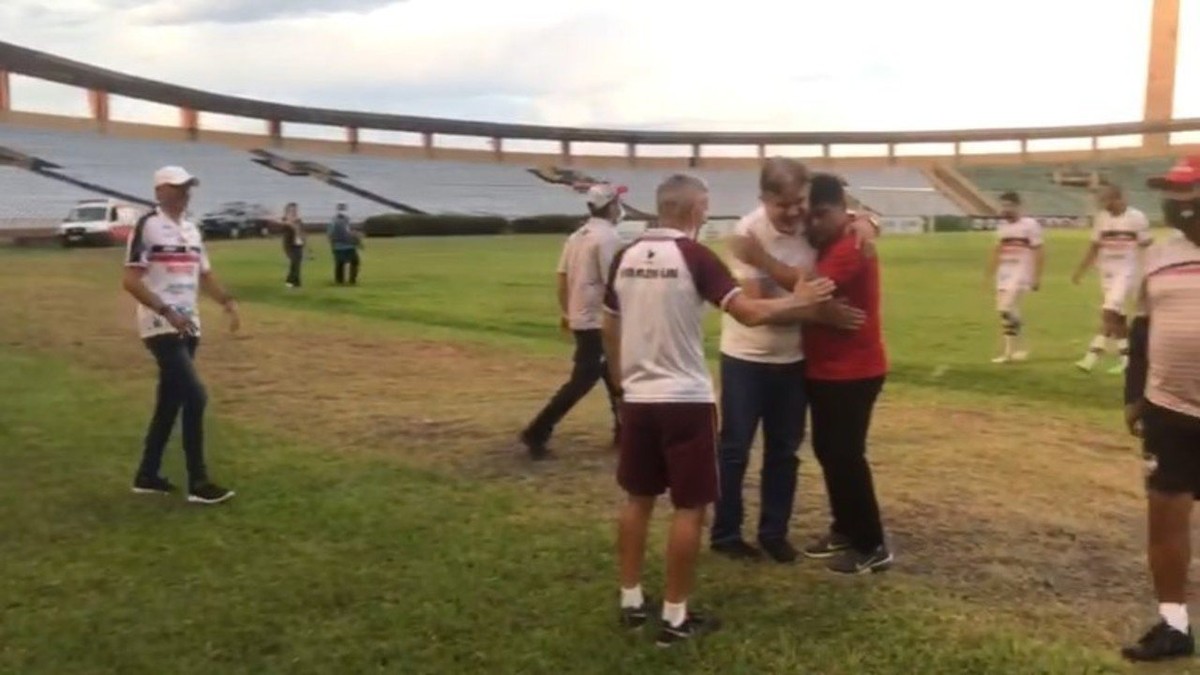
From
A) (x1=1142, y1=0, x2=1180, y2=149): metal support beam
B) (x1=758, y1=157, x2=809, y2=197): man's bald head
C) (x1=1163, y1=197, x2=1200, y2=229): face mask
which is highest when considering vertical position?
(x1=1142, y1=0, x2=1180, y2=149): metal support beam

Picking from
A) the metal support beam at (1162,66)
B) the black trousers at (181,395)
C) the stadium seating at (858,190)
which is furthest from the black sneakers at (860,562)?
the metal support beam at (1162,66)

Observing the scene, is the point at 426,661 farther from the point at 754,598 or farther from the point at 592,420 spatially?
the point at 592,420

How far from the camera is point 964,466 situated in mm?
8508

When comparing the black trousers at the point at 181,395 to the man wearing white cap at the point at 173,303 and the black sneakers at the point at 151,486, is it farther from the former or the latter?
the black sneakers at the point at 151,486

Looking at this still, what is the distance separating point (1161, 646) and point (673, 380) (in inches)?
81.9

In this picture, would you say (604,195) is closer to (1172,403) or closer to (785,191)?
(785,191)

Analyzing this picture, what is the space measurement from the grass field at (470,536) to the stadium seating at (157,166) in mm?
39039

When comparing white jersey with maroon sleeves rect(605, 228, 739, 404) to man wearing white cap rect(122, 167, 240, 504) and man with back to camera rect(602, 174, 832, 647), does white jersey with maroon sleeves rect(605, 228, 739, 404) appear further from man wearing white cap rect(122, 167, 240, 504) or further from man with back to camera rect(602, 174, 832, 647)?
man wearing white cap rect(122, 167, 240, 504)

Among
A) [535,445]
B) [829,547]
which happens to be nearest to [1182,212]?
[829,547]

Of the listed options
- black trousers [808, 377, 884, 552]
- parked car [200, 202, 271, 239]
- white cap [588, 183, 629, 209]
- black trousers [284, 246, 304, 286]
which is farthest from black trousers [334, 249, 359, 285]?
parked car [200, 202, 271, 239]

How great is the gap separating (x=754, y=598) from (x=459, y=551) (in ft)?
5.03

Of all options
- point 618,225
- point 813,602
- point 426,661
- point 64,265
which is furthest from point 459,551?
point 64,265

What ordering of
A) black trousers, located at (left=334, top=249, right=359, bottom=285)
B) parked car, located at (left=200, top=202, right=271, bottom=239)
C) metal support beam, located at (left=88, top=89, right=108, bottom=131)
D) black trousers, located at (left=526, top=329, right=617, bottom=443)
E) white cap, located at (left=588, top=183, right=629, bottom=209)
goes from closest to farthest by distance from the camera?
white cap, located at (left=588, top=183, right=629, bottom=209) → black trousers, located at (left=526, top=329, right=617, bottom=443) → black trousers, located at (left=334, top=249, right=359, bottom=285) → parked car, located at (left=200, top=202, right=271, bottom=239) → metal support beam, located at (left=88, top=89, right=108, bottom=131)

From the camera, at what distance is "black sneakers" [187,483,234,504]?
733 centimetres
